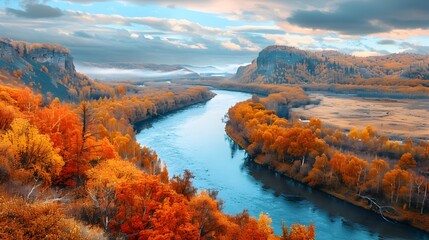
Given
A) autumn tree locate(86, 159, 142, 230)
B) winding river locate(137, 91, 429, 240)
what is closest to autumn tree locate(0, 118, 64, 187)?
autumn tree locate(86, 159, 142, 230)

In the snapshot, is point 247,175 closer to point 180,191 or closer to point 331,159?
point 331,159

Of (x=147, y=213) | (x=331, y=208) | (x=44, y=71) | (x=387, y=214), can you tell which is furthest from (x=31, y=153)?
(x=44, y=71)

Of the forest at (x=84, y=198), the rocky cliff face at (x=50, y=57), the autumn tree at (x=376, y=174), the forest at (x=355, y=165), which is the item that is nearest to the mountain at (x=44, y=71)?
the rocky cliff face at (x=50, y=57)

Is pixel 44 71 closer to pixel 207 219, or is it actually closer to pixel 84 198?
pixel 84 198

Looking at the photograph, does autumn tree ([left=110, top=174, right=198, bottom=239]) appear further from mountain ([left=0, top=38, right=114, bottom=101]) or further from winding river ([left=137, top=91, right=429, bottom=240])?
mountain ([left=0, top=38, right=114, bottom=101])

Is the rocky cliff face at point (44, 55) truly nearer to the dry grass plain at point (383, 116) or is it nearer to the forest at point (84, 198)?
the dry grass plain at point (383, 116)

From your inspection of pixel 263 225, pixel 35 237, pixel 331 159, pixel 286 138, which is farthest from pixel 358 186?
pixel 35 237
